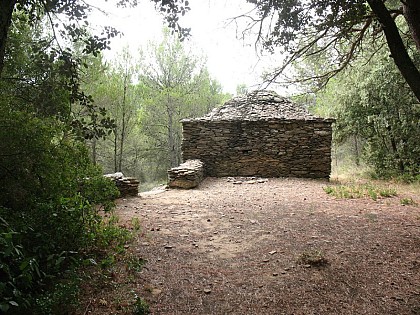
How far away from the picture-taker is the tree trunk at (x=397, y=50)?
12.6ft

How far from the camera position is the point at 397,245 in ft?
12.8

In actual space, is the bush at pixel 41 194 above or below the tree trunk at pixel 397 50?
below

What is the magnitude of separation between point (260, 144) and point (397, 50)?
7.69m

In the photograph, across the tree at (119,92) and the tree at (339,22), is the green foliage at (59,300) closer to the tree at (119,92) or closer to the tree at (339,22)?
the tree at (339,22)

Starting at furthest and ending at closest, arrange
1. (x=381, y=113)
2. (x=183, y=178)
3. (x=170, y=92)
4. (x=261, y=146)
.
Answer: (x=170, y=92), (x=261, y=146), (x=381, y=113), (x=183, y=178)

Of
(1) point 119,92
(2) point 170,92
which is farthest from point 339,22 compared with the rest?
(2) point 170,92

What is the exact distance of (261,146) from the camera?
11555 mm

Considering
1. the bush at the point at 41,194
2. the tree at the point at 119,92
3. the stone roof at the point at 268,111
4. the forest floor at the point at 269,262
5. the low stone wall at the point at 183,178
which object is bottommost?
the forest floor at the point at 269,262

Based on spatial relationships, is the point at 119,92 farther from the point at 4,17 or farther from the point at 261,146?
the point at 4,17

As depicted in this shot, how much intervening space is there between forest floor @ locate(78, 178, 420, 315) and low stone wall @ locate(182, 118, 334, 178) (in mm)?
4889

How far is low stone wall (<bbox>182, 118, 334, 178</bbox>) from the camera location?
1123 cm

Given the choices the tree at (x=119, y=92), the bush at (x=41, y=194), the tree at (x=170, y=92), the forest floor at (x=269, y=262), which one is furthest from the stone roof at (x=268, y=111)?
the bush at (x=41, y=194)

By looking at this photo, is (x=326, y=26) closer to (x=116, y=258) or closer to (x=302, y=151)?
(x=116, y=258)

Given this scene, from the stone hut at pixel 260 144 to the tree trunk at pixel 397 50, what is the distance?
24.1ft
